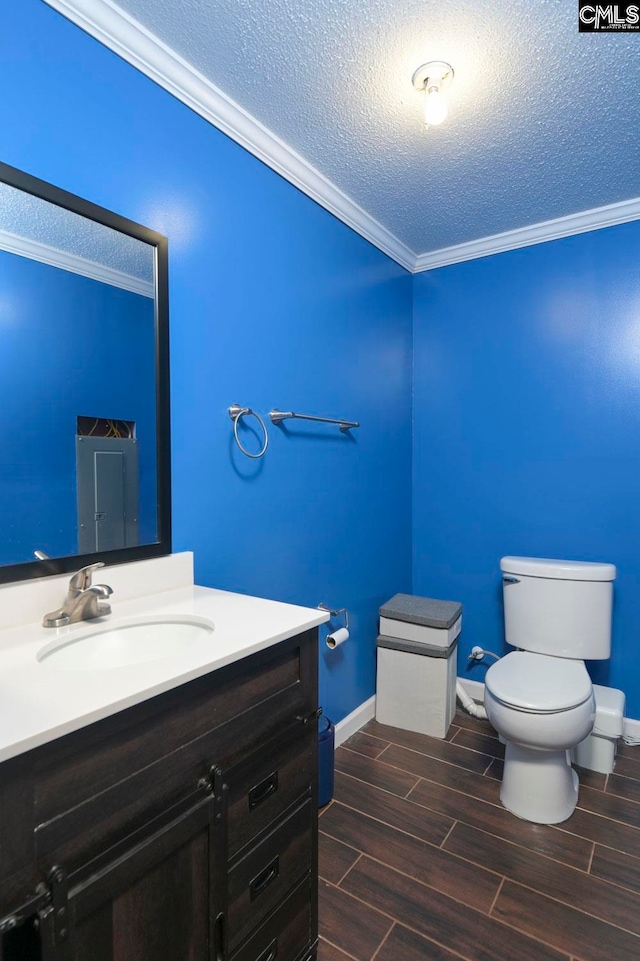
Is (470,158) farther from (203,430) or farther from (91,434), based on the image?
(91,434)

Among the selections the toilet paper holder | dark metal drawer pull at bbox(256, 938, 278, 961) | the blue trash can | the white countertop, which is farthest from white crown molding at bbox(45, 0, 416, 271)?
dark metal drawer pull at bbox(256, 938, 278, 961)

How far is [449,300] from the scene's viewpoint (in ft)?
8.74

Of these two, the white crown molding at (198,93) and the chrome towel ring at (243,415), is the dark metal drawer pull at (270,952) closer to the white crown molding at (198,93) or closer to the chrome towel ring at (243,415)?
the chrome towel ring at (243,415)

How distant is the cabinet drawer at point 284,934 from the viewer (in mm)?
1025

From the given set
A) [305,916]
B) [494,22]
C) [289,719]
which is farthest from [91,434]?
[494,22]

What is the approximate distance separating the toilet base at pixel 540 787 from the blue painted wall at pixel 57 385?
1.57 metres

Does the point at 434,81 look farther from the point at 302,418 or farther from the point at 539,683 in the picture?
the point at 539,683

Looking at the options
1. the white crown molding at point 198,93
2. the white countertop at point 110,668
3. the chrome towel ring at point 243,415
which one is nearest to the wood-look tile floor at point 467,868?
the white countertop at point 110,668

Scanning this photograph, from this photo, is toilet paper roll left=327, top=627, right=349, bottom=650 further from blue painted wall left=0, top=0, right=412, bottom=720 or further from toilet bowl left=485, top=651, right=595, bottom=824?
toilet bowl left=485, top=651, right=595, bottom=824

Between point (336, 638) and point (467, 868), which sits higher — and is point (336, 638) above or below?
above

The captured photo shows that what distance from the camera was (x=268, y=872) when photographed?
1.05 meters

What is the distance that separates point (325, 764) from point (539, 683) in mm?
849

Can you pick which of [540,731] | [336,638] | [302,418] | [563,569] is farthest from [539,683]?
[302,418]

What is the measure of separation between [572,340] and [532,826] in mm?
2051
